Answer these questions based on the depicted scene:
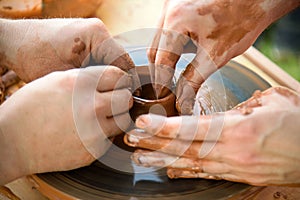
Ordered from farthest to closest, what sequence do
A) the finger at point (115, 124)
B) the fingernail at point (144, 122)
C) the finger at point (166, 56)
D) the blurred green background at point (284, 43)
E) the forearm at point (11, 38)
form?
the blurred green background at point (284, 43), the forearm at point (11, 38), the finger at point (166, 56), the finger at point (115, 124), the fingernail at point (144, 122)

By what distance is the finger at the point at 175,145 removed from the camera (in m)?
1.20

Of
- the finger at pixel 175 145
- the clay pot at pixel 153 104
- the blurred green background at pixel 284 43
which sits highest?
the clay pot at pixel 153 104

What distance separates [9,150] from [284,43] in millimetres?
2359

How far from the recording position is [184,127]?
1.19 meters

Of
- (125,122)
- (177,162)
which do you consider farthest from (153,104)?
(177,162)

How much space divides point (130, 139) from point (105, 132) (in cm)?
10

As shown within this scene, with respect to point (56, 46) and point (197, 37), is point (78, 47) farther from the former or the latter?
point (197, 37)

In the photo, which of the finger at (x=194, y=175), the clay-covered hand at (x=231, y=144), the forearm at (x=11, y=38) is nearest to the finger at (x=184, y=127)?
the clay-covered hand at (x=231, y=144)

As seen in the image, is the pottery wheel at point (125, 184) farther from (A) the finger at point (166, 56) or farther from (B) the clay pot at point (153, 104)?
(A) the finger at point (166, 56)

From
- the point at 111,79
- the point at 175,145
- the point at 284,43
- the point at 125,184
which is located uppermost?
the point at 111,79

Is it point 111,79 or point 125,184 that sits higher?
point 111,79

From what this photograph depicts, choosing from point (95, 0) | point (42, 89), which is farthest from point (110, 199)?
point (95, 0)

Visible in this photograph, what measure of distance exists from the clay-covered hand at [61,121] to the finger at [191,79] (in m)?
0.18

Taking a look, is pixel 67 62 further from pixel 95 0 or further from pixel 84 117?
pixel 95 0
